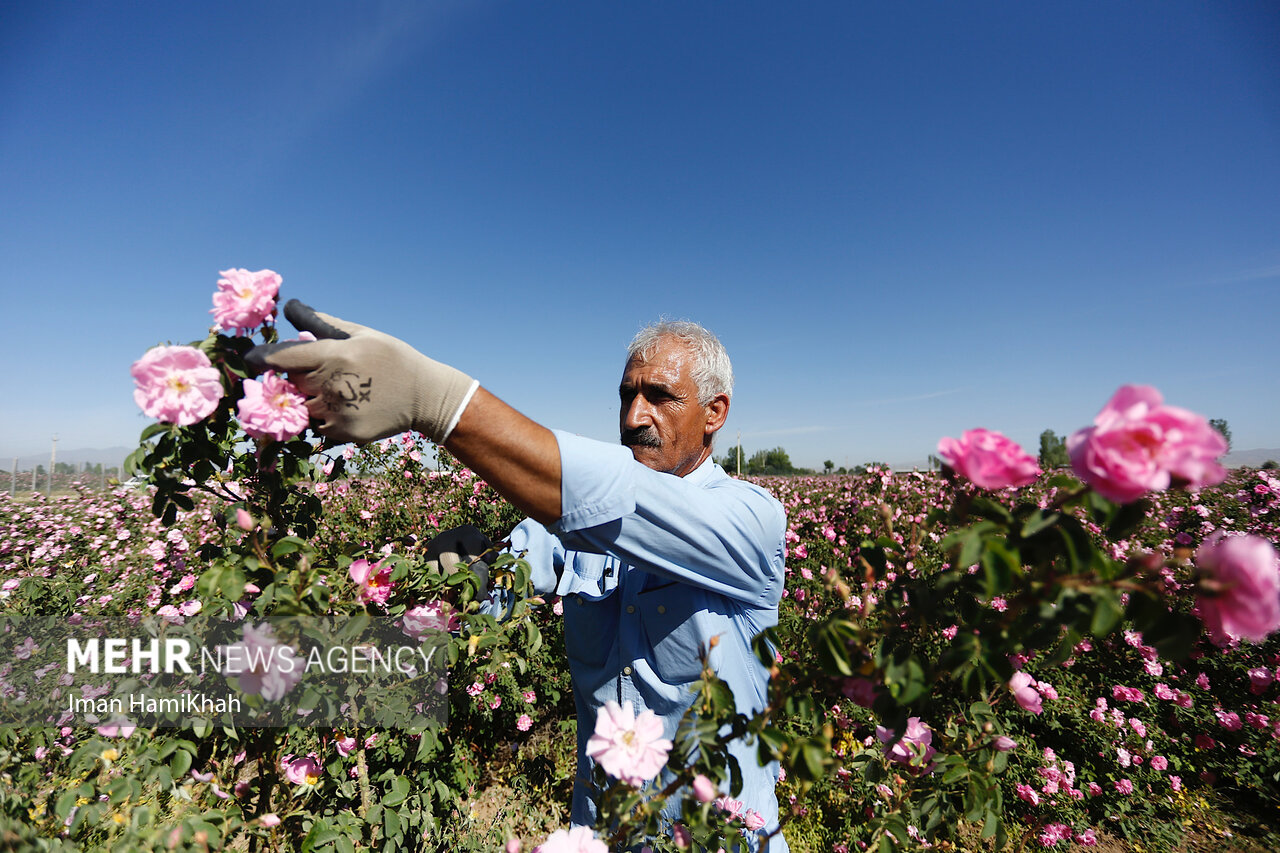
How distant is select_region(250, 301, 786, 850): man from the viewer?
3.50 ft

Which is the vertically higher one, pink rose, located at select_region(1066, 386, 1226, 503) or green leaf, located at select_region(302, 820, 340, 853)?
pink rose, located at select_region(1066, 386, 1226, 503)

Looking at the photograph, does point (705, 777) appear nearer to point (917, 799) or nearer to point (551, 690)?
point (917, 799)

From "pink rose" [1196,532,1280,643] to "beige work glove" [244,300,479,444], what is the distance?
4.02ft

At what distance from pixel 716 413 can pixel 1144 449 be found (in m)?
1.74

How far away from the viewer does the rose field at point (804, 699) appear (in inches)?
32.4

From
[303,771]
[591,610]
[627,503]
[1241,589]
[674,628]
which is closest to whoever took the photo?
[1241,589]

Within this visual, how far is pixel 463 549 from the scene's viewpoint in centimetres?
159

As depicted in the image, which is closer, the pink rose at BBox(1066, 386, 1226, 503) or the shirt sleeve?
the pink rose at BBox(1066, 386, 1226, 503)

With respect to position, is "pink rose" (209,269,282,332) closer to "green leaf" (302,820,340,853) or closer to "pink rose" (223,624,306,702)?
"pink rose" (223,624,306,702)

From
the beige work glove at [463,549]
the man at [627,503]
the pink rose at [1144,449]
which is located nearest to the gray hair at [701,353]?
the man at [627,503]

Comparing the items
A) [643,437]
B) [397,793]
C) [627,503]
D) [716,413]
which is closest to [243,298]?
[627,503]

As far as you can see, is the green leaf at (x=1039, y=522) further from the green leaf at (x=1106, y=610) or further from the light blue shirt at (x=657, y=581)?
the light blue shirt at (x=657, y=581)

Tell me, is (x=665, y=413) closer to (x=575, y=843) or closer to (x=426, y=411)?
(x=426, y=411)

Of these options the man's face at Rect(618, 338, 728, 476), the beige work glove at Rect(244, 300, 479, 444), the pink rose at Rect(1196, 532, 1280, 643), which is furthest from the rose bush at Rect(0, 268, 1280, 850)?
the man's face at Rect(618, 338, 728, 476)
